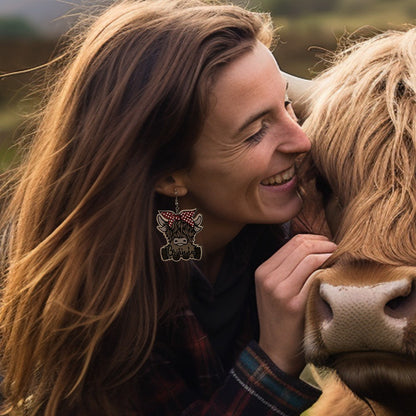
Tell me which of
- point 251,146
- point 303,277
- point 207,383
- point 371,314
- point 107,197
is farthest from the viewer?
point 207,383

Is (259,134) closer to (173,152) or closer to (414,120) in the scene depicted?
(173,152)

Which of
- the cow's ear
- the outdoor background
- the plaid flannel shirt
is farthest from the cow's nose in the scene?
the outdoor background

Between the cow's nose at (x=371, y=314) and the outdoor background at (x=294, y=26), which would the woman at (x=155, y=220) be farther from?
the outdoor background at (x=294, y=26)

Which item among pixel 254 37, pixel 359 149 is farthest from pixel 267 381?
pixel 254 37

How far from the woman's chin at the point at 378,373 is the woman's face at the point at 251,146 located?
0.66 m

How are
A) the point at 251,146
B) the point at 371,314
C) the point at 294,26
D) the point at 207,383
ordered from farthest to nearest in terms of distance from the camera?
the point at 294,26
the point at 207,383
the point at 251,146
the point at 371,314

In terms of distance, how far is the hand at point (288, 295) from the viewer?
2.28m

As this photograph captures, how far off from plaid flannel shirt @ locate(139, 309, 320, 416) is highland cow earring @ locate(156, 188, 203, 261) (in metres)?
0.25

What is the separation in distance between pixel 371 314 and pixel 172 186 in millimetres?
948

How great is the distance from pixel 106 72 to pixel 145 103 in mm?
163

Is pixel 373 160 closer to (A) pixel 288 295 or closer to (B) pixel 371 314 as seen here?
(A) pixel 288 295

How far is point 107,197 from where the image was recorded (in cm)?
262

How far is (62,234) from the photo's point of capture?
2.65 meters

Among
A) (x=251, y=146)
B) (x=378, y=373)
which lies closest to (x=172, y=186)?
(x=251, y=146)
